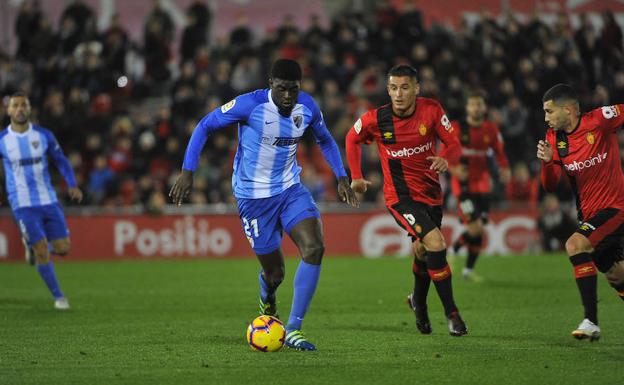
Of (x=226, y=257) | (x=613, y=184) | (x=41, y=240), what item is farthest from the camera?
(x=226, y=257)

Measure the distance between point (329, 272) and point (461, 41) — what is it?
27.6ft

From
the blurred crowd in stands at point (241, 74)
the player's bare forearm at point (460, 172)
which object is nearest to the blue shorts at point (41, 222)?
the player's bare forearm at point (460, 172)

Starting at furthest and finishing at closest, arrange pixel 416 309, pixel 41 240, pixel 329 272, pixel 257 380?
pixel 329 272 → pixel 41 240 → pixel 416 309 → pixel 257 380

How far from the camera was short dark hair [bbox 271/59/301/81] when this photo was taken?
28.0 ft

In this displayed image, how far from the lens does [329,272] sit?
1717 centimetres

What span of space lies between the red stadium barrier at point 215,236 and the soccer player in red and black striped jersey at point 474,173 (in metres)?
5.48

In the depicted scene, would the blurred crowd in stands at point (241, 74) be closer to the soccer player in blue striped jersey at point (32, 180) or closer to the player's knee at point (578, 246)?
the soccer player in blue striped jersey at point (32, 180)

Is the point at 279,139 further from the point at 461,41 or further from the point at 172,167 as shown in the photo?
the point at 461,41

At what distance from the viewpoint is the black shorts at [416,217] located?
9141 millimetres

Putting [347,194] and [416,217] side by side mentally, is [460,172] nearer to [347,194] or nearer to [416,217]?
[416,217]

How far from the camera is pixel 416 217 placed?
920 cm

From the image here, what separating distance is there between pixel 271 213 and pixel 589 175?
2932mm

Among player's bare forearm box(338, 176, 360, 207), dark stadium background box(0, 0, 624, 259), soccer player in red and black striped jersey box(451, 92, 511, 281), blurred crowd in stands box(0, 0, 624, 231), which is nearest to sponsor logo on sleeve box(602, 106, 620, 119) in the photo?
player's bare forearm box(338, 176, 360, 207)

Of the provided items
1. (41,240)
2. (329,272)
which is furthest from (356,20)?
(41,240)
